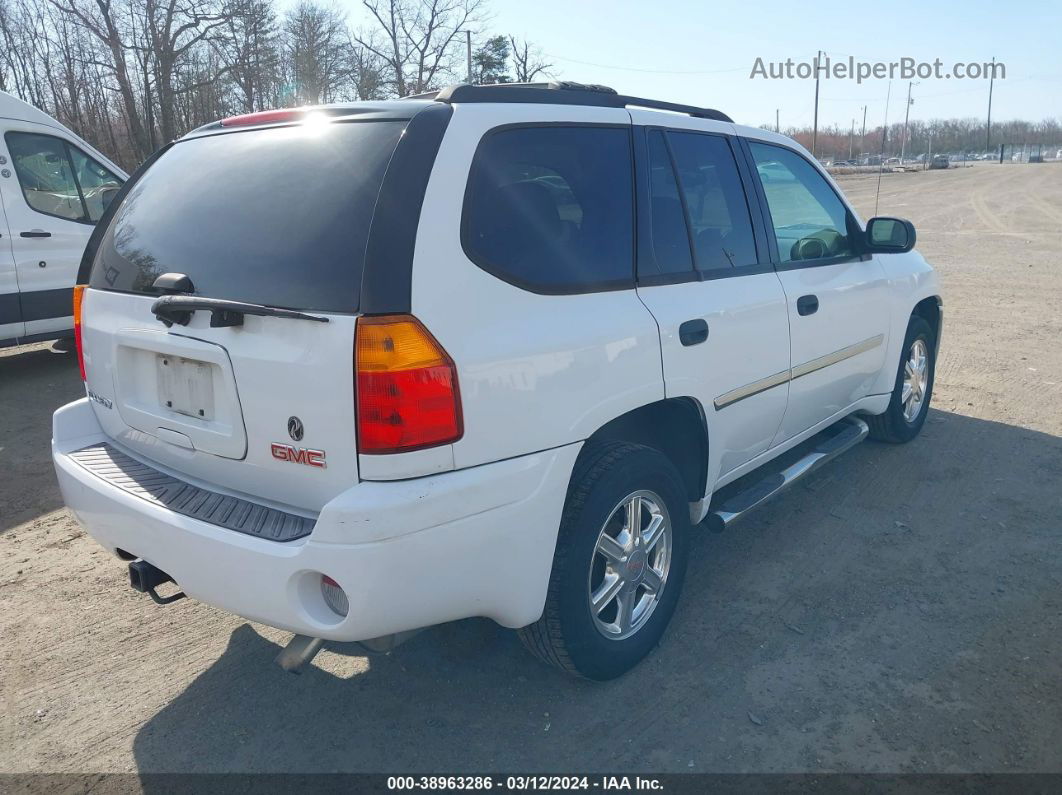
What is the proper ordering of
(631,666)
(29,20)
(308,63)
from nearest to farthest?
(631,666) → (29,20) → (308,63)

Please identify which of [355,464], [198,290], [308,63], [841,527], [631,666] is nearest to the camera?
[355,464]

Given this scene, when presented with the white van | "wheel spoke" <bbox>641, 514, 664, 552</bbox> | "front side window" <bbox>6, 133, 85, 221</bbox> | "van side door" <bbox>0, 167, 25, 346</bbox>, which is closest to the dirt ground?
"wheel spoke" <bbox>641, 514, 664, 552</bbox>

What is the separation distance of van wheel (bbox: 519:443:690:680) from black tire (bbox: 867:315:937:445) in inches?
101

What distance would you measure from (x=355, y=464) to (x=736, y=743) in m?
1.53

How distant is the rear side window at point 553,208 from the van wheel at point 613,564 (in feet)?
2.07

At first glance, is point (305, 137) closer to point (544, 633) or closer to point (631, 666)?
point (544, 633)

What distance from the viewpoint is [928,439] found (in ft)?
17.8

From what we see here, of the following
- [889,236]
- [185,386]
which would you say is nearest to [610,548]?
[185,386]

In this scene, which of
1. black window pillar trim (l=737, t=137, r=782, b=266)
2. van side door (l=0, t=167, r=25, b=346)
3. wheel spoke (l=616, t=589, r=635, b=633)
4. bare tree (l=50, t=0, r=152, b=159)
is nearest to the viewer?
wheel spoke (l=616, t=589, r=635, b=633)

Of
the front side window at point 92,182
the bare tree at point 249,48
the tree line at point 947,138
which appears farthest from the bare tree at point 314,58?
the tree line at point 947,138

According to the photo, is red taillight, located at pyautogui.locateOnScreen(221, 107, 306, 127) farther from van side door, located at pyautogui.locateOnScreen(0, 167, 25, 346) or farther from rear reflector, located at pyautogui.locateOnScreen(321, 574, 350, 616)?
van side door, located at pyautogui.locateOnScreen(0, 167, 25, 346)

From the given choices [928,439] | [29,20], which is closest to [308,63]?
[29,20]

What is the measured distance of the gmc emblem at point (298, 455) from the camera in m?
2.24

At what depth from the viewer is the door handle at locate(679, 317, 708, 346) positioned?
2.96 metres
